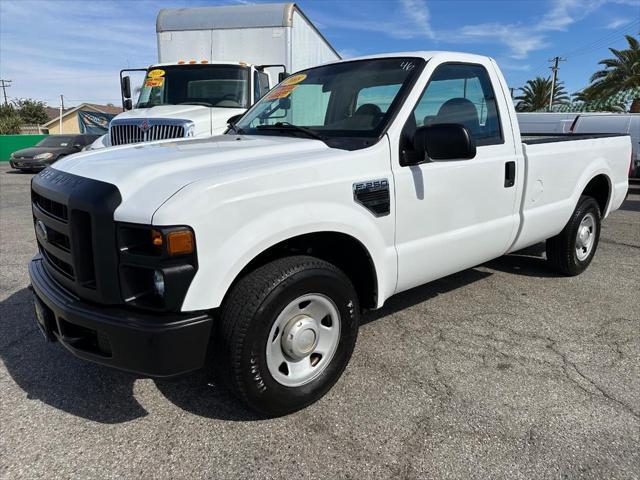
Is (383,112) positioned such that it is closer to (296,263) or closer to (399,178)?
(399,178)

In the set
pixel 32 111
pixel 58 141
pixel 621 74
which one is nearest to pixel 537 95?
pixel 621 74

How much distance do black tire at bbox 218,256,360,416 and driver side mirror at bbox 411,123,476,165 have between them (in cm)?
89

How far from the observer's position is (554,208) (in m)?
4.33

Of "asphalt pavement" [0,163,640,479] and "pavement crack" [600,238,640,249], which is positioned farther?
"pavement crack" [600,238,640,249]

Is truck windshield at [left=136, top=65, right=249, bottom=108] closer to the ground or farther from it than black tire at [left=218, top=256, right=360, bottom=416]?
farther from it

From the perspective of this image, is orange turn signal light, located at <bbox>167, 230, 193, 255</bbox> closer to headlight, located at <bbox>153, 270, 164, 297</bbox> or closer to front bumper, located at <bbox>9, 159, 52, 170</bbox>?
headlight, located at <bbox>153, 270, 164, 297</bbox>

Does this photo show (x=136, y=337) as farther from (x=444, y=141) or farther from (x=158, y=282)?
(x=444, y=141)

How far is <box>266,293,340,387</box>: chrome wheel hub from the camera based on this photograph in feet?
8.29

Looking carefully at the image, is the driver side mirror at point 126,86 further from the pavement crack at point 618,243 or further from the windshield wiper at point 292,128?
the pavement crack at point 618,243

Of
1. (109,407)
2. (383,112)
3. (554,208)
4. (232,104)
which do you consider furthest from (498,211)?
(232,104)

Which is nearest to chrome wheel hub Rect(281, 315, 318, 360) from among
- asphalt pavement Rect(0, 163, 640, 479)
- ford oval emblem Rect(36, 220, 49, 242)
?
asphalt pavement Rect(0, 163, 640, 479)

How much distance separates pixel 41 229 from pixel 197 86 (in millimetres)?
5942

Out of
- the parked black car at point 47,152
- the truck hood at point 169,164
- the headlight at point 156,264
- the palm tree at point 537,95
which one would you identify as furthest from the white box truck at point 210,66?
the palm tree at point 537,95

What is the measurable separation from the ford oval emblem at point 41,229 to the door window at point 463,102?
2212mm
